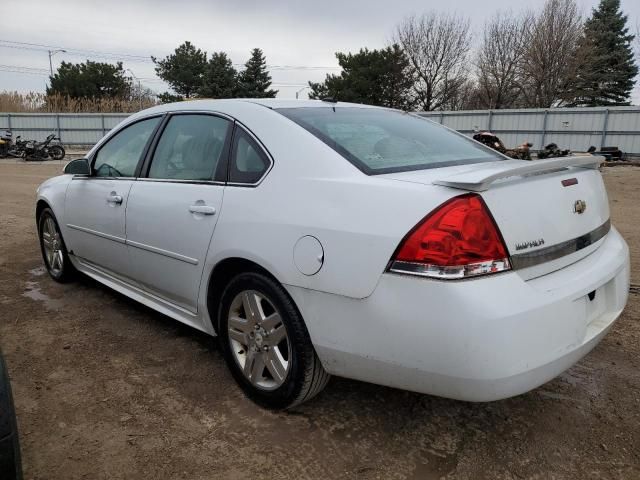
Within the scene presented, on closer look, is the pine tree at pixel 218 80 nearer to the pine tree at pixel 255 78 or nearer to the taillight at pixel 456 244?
the pine tree at pixel 255 78

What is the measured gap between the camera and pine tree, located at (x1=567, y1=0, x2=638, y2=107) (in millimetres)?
34969

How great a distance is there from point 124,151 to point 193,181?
1082 millimetres

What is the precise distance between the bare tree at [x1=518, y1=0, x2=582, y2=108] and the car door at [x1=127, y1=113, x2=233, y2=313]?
3699cm

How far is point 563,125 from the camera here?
72.3ft

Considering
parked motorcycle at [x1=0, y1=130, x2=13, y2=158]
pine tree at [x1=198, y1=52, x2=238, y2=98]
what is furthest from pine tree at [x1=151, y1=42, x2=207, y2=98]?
parked motorcycle at [x1=0, y1=130, x2=13, y2=158]

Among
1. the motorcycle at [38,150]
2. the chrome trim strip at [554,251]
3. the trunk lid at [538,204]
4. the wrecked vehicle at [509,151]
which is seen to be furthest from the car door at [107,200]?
the motorcycle at [38,150]

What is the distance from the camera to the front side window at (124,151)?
3479mm

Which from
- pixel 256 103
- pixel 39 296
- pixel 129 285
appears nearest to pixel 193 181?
pixel 256 103

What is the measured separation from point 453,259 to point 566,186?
29.9 inches

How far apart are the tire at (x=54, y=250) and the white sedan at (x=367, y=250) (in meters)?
1.44

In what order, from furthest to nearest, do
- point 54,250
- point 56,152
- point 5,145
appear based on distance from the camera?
point 5,145
point 56,152
point 54,250

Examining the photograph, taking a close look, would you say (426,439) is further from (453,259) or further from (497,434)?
(453,259)

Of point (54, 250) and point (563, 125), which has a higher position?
point (563, 125)

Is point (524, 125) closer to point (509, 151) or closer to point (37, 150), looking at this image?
point (509, 151)
